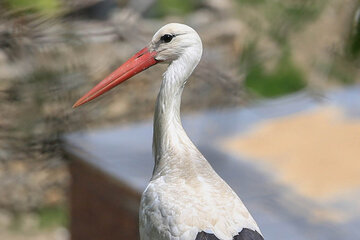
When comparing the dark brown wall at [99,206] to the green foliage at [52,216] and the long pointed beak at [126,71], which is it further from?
the long pointed beak at [126,71]

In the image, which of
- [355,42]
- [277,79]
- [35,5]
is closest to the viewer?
[355,42]

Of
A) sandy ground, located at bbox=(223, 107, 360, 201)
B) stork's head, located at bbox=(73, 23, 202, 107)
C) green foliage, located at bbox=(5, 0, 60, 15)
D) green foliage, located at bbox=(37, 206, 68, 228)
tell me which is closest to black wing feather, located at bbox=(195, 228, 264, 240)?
stork's head, located at bbox=(73, 23, 202, 107)

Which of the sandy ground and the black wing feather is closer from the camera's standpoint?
the black wing feather

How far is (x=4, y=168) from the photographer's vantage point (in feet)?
24.1

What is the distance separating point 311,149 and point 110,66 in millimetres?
2309

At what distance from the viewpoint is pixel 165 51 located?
3002 mm

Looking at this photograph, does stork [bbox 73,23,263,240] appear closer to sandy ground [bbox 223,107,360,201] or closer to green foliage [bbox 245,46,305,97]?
green foliage [bbox 245,46,305,97]

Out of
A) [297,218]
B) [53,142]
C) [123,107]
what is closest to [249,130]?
[297,218]

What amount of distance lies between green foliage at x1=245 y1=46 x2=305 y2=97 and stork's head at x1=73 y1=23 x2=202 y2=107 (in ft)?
0.73

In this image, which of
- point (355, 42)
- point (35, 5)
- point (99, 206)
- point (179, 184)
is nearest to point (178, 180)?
point (179, 184)

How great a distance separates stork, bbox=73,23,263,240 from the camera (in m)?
2.70

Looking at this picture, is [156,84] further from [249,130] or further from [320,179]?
[320,179]

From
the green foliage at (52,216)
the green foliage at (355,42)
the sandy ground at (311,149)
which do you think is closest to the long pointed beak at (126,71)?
the green foliage at (355,42)

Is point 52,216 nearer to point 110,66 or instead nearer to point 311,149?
point 110,66
